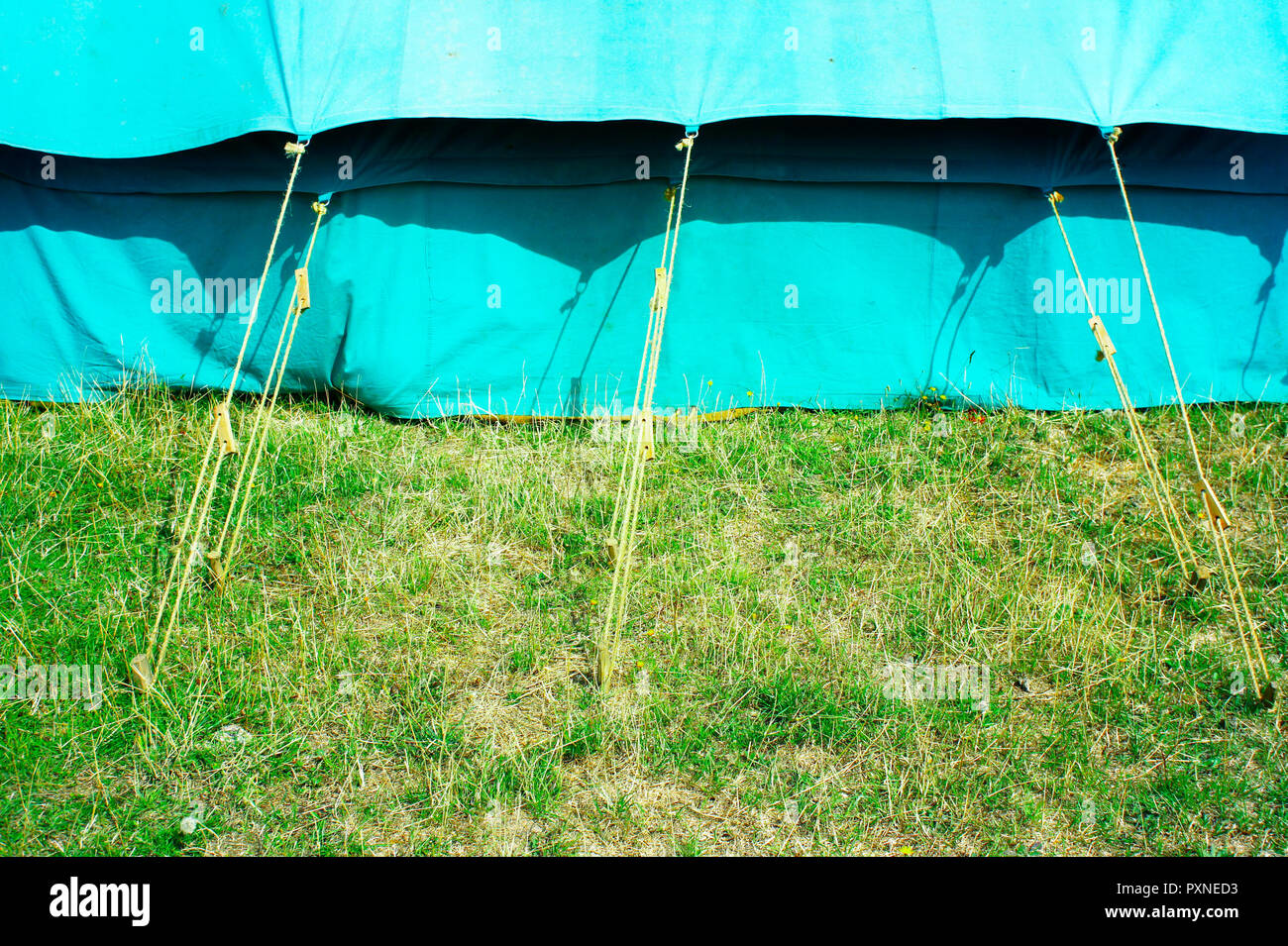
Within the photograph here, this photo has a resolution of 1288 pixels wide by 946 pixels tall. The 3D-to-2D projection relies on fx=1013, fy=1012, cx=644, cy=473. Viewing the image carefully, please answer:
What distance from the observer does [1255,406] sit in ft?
18.0

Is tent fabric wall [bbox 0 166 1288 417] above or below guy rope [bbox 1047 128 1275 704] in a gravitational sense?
above

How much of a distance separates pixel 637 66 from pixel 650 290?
1.11 metres

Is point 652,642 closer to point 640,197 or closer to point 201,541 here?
point 201,541

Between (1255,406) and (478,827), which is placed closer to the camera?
(478,827)

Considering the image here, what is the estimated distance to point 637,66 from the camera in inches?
188

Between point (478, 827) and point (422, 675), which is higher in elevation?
point (422, 675)

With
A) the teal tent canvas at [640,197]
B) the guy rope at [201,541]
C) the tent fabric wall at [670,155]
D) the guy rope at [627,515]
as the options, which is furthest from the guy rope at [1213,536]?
the guy rope at [201,541]

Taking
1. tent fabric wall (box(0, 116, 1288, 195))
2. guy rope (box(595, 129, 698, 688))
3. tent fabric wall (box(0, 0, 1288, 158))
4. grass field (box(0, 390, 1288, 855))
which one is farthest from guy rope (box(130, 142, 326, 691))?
guy rope (box(595, 129, 698, 688))

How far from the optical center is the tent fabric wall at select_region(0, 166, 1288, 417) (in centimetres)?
524

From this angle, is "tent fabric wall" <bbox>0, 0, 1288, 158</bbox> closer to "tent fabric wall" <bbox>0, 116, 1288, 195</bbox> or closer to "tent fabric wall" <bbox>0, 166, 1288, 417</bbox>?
"tent fabric wall" <bbox>0, 116, 1288, 195</bbox>

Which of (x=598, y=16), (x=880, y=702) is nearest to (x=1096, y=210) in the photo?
(x=598, y=16)

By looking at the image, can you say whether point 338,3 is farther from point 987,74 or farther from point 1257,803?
point 1257,803

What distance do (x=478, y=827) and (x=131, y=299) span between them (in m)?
3.71

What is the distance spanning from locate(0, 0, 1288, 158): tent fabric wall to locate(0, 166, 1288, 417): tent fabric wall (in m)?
0.52
